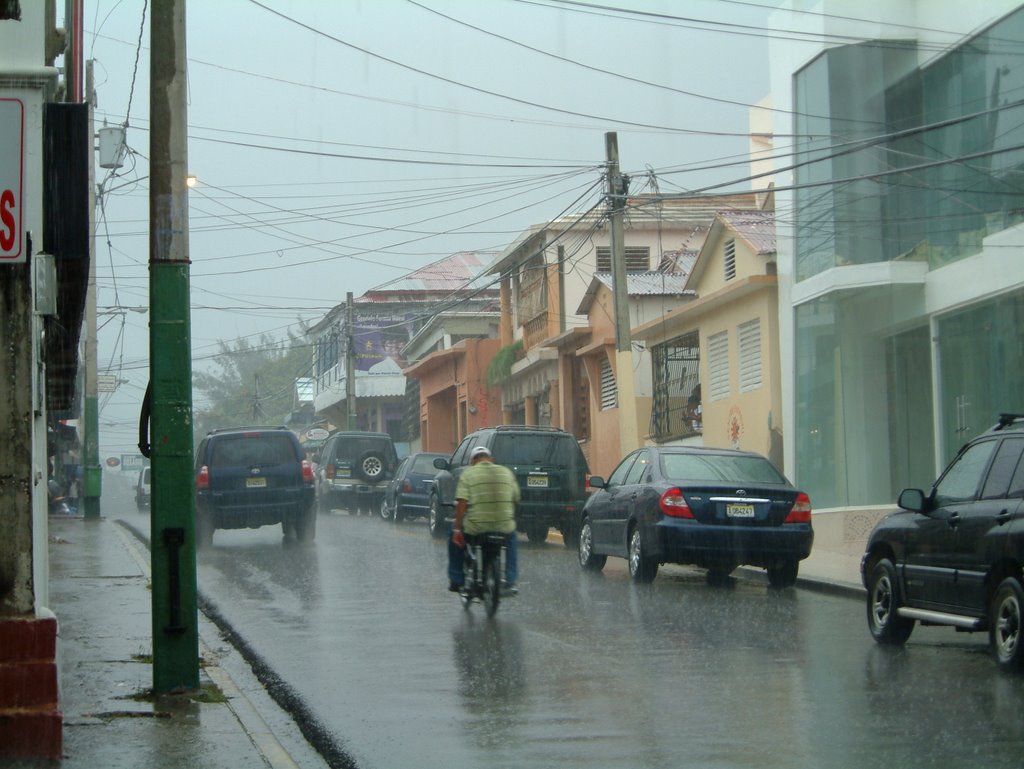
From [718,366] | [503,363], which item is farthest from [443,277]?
[718,366]

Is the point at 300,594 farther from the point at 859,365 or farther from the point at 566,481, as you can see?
the point at 859,365

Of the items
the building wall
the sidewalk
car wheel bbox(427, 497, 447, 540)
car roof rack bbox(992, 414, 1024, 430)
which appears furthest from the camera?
car wheel bbox(427, 497, 447, 540)

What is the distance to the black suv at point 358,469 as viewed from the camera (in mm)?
37812

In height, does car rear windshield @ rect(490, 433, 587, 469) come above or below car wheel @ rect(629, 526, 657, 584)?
above

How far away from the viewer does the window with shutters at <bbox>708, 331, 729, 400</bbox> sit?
98.4 ft

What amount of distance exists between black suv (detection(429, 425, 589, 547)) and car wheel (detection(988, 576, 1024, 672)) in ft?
46.2

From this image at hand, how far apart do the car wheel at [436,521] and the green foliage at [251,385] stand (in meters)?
69.3

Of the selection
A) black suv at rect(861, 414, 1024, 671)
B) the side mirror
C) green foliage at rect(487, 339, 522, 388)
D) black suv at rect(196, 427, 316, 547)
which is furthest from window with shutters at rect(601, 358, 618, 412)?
the side mirror

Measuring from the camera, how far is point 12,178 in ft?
24.7

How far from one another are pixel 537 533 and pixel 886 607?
13476 mm

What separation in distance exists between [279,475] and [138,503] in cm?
2726

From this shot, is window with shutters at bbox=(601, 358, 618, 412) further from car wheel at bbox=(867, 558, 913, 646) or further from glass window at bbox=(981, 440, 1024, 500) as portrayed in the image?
glass window at bbox=(981, 440, 1024, 500)

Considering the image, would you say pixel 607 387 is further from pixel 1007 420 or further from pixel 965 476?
pixel 1007 420

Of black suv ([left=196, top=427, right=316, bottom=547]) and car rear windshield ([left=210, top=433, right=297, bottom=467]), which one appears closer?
black suv ([left=196, top=427, right=316, bottom=547])
